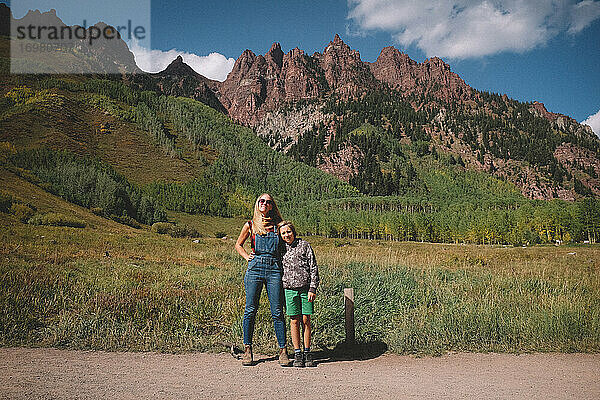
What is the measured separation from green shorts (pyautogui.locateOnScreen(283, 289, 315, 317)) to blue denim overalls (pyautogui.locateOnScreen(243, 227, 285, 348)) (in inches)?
5.5

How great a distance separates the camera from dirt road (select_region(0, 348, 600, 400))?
17.4ft

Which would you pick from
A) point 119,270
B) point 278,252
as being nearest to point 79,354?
point 278,252

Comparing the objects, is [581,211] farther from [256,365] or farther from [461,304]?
[256,365]

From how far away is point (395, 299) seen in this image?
10422mm

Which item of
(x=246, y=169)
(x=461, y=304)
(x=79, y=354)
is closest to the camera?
(x=79, y=354)

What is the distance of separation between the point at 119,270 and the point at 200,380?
12369mm

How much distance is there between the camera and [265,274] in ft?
21.1

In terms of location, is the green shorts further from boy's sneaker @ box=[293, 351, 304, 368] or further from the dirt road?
the dirt road

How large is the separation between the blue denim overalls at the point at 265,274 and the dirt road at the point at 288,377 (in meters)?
1.00

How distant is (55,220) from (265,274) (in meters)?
37.9

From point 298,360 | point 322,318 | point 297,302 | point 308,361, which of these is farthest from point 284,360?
point 322,318

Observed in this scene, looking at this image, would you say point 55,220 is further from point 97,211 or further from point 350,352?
point 350,352

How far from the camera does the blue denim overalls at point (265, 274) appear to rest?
21.1ft

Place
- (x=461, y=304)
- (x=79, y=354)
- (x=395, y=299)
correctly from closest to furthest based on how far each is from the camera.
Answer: (x=79, y=354) → (x=461, y=304) → (x=395, y=299)
